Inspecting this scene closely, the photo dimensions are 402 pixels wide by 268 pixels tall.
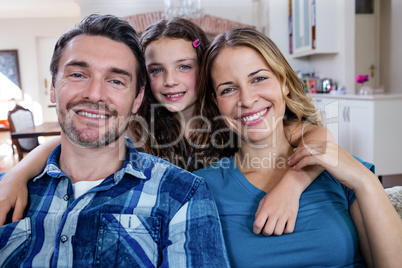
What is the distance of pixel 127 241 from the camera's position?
3.24 ft

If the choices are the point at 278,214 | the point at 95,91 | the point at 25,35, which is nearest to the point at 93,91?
the point at 95,91

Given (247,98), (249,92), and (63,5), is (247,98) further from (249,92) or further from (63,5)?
(63,5)

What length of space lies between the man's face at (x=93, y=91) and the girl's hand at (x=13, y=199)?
0.65 ft

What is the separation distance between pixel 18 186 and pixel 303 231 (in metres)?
0.84

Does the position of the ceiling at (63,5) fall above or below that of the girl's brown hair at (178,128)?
above

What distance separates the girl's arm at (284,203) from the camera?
1.02 meters

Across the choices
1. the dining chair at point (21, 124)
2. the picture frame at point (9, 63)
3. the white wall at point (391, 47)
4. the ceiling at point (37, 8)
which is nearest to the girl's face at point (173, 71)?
the dining chair at point (21, 124)

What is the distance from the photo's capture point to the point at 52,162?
1.11 metres

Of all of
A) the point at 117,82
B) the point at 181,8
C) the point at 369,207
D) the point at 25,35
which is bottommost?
the point at 369,207

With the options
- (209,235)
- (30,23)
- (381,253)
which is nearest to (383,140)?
(381,253)

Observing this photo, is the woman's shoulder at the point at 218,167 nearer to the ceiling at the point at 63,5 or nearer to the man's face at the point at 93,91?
the man's face at the point at 93,91

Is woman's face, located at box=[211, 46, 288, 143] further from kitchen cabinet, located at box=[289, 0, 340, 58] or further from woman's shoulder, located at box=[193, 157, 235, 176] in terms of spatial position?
kitchen cabinet, located at box=[289, 0, 340, 58]

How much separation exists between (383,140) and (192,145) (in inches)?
102

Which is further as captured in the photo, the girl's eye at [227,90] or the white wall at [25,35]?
the white wall at [25,35]
